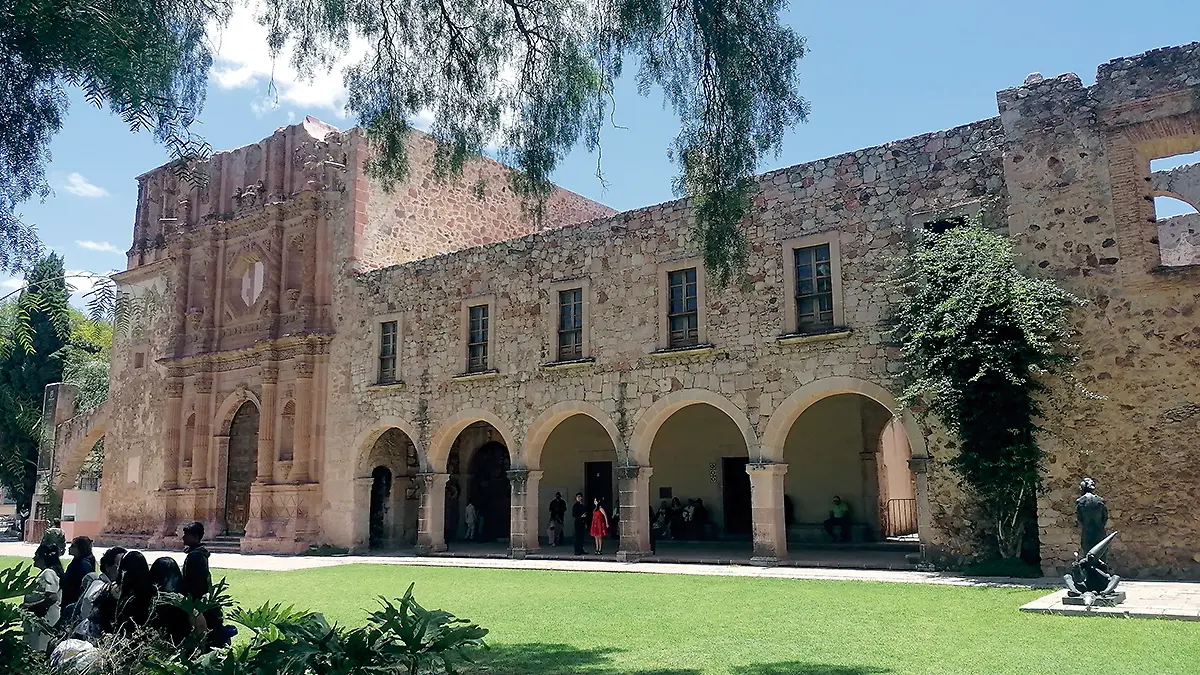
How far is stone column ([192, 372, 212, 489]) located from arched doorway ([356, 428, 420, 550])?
5244 mm

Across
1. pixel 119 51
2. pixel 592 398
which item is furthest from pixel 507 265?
pixel 119 51

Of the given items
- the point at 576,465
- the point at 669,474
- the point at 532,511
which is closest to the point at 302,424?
the point at 576,465

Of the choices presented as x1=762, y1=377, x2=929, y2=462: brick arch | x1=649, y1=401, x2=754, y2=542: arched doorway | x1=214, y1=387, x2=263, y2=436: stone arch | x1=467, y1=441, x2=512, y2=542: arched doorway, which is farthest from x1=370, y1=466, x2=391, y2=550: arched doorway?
x1=762, y1=377, x2=929, y2=462: brick arch

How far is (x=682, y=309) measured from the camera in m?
16.0

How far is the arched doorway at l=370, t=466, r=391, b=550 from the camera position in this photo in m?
21.5

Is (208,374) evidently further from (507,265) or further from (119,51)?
(119,51)

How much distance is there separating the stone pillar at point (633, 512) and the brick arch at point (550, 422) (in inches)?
31.0

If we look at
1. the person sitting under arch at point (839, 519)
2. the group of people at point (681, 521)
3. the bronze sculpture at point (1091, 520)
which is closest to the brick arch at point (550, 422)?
the group of people at point (681, 521)

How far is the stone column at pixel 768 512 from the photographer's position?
14.4m

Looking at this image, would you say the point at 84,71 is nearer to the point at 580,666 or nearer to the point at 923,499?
the point at 580,666

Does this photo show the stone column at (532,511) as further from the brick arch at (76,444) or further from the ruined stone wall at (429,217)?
the brick arch at (76,444)

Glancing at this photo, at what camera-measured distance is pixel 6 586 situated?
5758 millimetres

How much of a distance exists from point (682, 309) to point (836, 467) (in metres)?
5.43

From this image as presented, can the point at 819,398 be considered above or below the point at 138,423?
below
